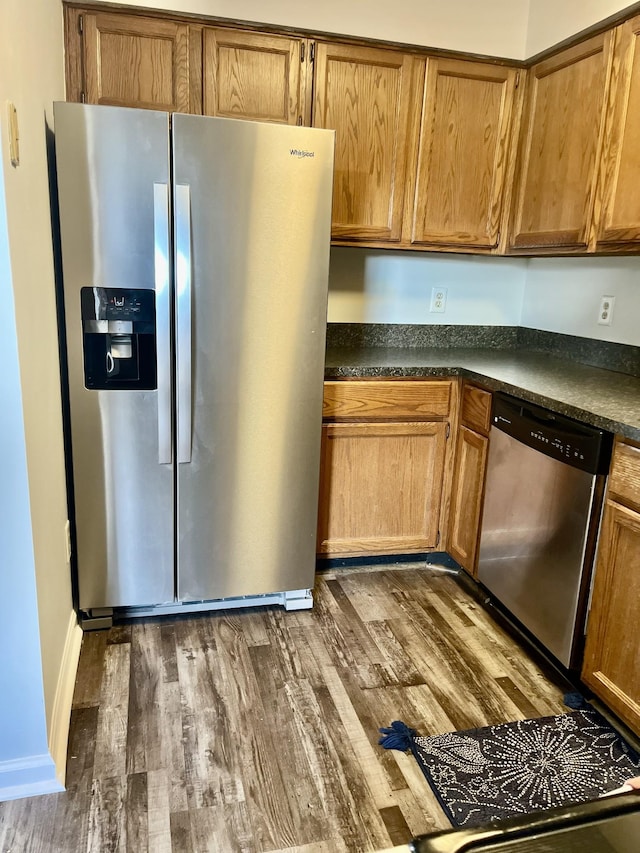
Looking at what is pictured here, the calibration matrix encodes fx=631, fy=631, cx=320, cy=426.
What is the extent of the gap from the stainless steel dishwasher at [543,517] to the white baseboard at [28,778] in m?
1.46

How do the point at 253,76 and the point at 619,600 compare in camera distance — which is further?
the point at 253,76

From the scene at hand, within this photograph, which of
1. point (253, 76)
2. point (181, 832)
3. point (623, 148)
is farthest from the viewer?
point (253, 76)

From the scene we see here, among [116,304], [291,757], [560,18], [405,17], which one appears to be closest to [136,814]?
[291,757]

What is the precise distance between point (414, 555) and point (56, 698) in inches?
62.9

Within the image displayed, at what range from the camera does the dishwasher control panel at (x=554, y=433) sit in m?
1.74

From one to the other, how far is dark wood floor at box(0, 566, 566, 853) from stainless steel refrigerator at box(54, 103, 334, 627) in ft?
0.74

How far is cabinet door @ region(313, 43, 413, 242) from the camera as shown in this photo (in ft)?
7.91

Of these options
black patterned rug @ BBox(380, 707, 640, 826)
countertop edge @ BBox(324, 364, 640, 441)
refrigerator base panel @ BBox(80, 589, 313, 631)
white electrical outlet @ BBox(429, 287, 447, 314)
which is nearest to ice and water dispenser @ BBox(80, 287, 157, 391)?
countertop edge @ BBox(324, 364, 640, 441)

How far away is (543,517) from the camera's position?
200cm

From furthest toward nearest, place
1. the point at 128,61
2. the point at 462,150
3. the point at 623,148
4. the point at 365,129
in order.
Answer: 1. the point at 462,150
2. the point at 365,129
3. the point at 128,61
4. the point at 623,148

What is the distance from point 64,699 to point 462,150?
7.99ft

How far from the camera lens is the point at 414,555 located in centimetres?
280

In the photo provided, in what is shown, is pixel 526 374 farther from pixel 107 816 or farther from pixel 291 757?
pixel 107 816

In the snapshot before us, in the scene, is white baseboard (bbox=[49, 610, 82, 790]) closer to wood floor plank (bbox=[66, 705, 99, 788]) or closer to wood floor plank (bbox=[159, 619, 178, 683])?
wood floor plank (bbox=[66, 705, 99, 788])
